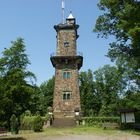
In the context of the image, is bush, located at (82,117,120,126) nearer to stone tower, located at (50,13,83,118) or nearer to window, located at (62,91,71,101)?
stone tower, located at (50,13,83,118)

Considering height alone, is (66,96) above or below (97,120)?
above

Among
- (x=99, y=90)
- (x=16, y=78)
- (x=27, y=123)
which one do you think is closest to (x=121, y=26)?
(x=27, y=123)

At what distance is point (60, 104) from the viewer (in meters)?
42.4

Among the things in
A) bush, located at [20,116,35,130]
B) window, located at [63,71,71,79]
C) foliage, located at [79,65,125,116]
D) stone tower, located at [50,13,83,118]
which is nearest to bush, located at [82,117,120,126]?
stone tower, located at [50,13,83,118]

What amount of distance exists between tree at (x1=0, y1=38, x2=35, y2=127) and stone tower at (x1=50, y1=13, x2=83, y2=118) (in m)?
3.60

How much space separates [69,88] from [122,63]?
447 inches

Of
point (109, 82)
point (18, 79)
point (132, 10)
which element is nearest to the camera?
point (132, 10)

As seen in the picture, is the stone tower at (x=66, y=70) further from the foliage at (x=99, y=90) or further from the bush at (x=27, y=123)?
the foliage at (x=99, y=90)

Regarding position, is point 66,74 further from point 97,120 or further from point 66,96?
point 97,120

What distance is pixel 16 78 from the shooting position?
41781 millimetres

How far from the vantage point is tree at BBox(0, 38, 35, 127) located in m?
41.3

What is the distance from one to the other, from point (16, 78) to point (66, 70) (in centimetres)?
680

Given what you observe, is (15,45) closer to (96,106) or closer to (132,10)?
(132,10)

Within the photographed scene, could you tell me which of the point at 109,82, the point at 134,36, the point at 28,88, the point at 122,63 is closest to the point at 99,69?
the point at 109,82
